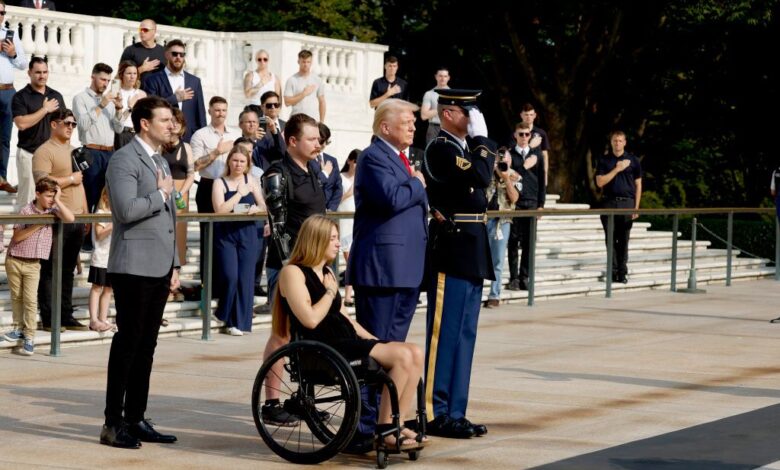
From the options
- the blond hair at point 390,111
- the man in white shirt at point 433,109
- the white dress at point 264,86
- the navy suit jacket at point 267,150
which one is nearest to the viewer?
the blond hair at point 390,111

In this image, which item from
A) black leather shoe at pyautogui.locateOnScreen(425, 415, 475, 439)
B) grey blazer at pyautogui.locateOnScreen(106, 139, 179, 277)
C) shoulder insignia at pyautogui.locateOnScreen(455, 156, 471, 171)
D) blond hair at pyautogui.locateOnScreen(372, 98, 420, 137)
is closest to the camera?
grey blazer at pyautogui.locateOnScreen(106, 139, 179, 277)

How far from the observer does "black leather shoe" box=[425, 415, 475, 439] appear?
9.21 m

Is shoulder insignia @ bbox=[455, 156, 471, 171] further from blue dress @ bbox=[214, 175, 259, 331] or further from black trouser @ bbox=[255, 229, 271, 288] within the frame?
black trouser @ bbox=[255, 229, 271, 288]

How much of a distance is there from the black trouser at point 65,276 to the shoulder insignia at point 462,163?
505 centimetres

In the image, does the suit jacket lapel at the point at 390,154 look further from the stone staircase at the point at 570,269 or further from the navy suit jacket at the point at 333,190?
the navy suit jacket at the point at 333,190

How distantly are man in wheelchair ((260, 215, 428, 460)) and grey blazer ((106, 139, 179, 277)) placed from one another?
75 cm

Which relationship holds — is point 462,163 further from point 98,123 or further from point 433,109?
point 433,109

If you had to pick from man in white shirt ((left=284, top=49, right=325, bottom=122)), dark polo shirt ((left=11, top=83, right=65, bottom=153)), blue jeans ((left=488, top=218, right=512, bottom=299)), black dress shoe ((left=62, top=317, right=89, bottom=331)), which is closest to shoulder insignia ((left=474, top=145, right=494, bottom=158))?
black dress shoe ((left=62, top=317, right=89, bottom=331))

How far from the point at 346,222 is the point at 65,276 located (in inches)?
162

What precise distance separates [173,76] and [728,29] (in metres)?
18.5

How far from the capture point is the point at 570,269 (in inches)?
845

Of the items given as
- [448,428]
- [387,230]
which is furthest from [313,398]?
[448,428]

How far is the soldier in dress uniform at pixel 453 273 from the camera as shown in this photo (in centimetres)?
923

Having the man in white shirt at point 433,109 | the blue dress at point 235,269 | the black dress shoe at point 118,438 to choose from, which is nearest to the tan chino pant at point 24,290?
the blue dress at point 235,269
